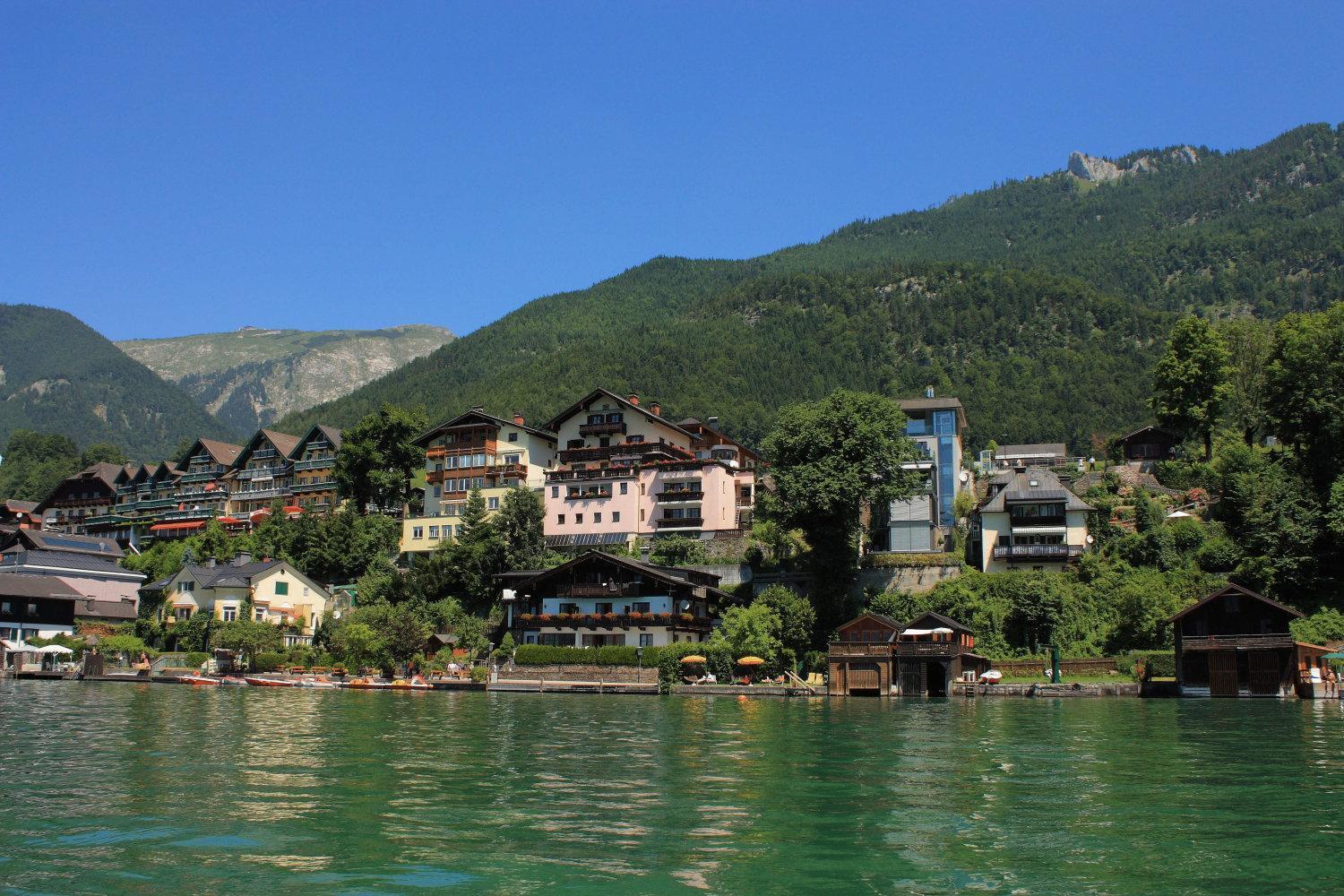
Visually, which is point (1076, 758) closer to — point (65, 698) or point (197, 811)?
point (197, 811)

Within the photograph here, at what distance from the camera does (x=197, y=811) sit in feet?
66.3

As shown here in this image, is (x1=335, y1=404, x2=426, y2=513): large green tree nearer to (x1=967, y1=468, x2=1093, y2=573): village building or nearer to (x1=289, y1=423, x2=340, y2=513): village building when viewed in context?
(x1=289, y1=423, x2=340, y2=513): village building

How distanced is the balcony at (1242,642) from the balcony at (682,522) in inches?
1356

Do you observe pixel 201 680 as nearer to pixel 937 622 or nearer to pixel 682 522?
pixel 682 522

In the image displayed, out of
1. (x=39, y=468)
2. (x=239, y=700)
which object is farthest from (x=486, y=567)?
(x=39, y=468)

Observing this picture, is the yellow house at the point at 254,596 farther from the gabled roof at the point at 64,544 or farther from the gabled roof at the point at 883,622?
the gabled roof at the point at 883,622

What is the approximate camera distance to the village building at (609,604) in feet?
226

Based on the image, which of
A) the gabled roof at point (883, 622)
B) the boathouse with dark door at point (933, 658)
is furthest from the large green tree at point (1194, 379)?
the gabled roof at point (883, 622)

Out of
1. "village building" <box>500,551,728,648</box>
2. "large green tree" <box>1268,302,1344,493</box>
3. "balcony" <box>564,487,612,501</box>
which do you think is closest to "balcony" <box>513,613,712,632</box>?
"village building" <box>500,551,728,648</box>

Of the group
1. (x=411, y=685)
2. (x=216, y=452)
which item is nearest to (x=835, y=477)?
(x=411, y=685)

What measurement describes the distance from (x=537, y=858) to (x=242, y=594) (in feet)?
227

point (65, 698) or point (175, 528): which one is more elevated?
point (175, 528)

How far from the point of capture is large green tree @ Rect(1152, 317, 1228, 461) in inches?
3056

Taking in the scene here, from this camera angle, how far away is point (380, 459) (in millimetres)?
93250
